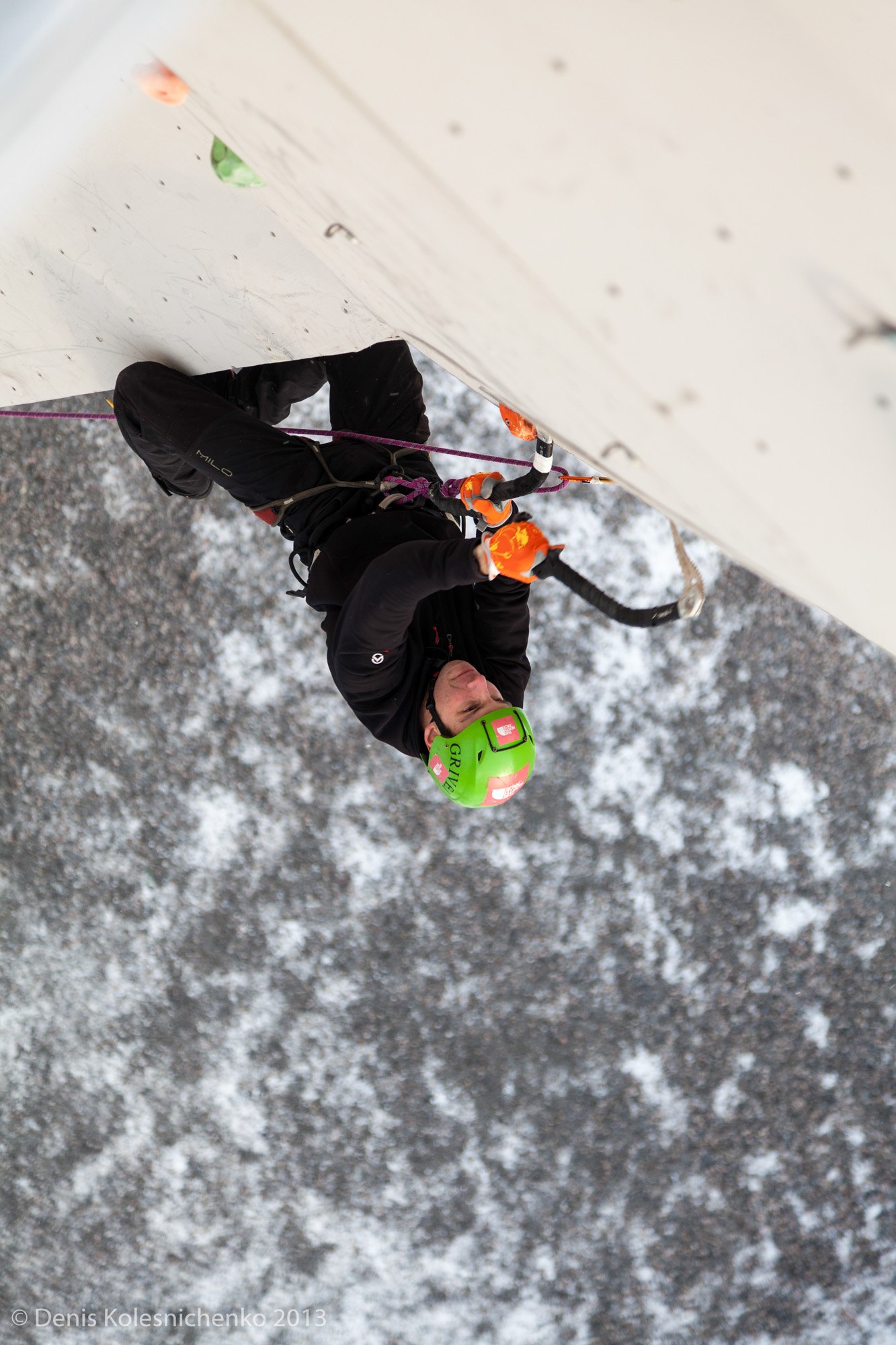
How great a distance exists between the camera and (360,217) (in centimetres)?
98

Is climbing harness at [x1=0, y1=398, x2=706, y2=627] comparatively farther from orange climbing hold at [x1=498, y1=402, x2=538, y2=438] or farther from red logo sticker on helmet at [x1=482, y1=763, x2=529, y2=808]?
red logo sticker on helmet at [x1=482, y1=763, x2=529, y2=808]

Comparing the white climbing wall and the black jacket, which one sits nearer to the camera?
the white climbing wall

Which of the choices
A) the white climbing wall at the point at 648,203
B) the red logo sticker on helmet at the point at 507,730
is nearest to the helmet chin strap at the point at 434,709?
the red logo sticker on helmet at the point at 507,730

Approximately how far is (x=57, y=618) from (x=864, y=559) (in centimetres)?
288

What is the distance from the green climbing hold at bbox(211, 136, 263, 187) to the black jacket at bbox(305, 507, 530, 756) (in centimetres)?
67

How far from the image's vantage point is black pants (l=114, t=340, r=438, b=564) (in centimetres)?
201

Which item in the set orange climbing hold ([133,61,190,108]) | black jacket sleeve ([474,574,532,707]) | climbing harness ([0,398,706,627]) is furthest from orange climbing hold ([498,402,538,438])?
orange climbing hold ([133,61,190,108])

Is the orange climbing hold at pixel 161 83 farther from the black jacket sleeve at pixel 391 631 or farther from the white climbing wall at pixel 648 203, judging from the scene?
the black jacket sleeve at pixel 391 631

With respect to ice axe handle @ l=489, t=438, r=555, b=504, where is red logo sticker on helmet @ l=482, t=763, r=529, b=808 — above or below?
below

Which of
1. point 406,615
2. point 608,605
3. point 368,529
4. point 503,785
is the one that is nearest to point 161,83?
point 608,605

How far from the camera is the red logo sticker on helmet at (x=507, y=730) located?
2.11m

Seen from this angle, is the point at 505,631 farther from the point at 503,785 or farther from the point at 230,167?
the point at 230,167

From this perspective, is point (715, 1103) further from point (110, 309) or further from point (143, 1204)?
point (110, 309)

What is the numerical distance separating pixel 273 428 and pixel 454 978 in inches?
83.4
